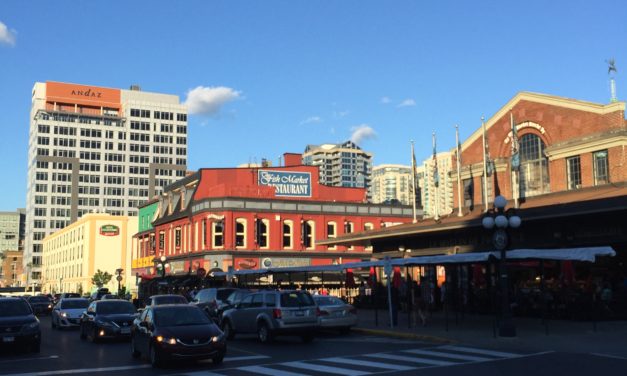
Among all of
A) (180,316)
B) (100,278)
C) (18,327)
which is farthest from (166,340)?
(100,278)

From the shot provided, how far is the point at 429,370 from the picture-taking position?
48.0ft

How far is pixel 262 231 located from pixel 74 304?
1128 inches

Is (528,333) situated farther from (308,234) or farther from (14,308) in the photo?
(308,234)

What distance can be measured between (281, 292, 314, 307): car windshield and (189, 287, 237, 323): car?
24.5 feet

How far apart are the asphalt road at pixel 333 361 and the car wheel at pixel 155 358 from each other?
17cm

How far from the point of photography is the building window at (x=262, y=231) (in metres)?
56.3

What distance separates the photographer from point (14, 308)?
64.1ft

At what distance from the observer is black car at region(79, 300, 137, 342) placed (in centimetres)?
2195

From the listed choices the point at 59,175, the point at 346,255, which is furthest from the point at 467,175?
the point at 59,175

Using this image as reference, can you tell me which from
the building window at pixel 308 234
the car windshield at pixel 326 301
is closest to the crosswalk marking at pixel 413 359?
the car windshield at pixel 326 301

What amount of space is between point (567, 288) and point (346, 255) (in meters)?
34.3

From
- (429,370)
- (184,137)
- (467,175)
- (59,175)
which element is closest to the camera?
(429,370)

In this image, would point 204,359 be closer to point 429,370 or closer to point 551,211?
point 429,370

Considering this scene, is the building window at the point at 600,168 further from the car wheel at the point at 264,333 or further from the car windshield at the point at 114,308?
the car windshield at the point at 114,308
